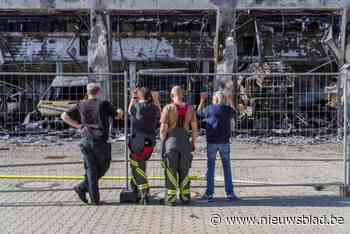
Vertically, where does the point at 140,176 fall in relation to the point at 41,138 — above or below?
above

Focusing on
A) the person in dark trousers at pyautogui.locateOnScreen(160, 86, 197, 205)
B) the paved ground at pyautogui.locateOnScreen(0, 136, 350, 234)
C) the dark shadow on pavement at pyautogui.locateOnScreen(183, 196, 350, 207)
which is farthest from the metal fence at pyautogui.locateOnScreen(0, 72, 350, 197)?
the person in dark trousers at pyautogui.locateOnScreen(160, 86, 197, 205)

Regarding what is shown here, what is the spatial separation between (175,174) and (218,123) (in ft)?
3.63

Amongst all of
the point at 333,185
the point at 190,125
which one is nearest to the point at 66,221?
the point at 190,125

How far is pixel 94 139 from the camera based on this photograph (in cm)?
767

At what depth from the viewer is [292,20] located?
82.7 feet

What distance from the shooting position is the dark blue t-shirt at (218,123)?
796 cm

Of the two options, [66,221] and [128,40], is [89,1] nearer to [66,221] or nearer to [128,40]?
[128,40]

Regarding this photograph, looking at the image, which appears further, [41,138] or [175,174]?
[41,138]

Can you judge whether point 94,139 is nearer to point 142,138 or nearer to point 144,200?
point 142,138

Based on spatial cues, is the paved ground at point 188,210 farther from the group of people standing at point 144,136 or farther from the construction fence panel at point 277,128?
the group of people standing at point 144,136

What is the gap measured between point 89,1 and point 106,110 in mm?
14518

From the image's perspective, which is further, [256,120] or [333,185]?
[256,120]

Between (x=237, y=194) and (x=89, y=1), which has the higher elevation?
(x=89, y=1)

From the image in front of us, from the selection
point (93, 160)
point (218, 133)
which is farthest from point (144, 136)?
point (218, 133)
